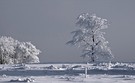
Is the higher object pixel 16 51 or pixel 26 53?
pixel 16 51

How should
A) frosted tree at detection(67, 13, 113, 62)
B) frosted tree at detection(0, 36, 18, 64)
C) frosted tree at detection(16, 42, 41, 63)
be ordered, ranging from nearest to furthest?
frosted tree at detection(67, 13, 113, 62) → frosted tree at detection(0, 36, 18, 64) → frosted tree at detection(16, 42, 41, 63)

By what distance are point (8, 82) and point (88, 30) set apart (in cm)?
3947

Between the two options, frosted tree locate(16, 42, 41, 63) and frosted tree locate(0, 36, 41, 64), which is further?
frosted tree locate(16, 42, 41, 63)

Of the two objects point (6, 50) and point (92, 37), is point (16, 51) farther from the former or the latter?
point (92, 37)

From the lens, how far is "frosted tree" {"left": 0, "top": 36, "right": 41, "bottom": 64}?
81.6 m

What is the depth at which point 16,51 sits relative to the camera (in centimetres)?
8600

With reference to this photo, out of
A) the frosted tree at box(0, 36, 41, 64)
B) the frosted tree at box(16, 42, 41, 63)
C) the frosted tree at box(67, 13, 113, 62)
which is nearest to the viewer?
the frosted tree at box(67, 13, 113, 62)

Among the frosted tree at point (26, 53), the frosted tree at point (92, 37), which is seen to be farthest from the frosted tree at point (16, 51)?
the frosted tree at point (92, 37)

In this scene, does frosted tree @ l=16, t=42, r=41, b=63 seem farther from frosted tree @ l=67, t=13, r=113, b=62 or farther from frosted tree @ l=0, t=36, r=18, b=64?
frosted tree @ l=67, t=13, r=113, b=62

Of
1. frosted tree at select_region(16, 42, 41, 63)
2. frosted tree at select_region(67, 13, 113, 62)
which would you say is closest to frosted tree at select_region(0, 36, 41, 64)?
frosted tree at select_region(16, 42, 41, 63)

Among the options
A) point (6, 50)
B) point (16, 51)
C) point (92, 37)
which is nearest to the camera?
point (92, 37)

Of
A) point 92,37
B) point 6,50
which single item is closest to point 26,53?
point 6,50

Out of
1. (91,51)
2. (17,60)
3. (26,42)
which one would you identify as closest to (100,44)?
(91,51)

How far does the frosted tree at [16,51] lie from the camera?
268ft
